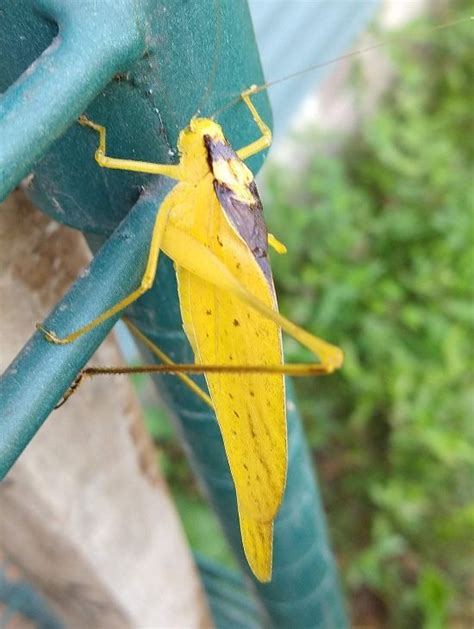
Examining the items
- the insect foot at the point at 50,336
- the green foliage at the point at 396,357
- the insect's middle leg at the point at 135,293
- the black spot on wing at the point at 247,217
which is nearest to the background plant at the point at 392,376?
the green foliage at the point at 396,357

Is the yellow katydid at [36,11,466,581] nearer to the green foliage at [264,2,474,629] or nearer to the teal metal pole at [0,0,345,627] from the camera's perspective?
the teal metal pole at [0,0,345,627]

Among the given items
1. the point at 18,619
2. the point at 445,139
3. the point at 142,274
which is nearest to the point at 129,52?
the point at 142,274

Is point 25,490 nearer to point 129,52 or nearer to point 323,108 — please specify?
point 129,52

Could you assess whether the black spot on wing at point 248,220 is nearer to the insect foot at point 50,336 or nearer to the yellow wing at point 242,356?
the yellow wing at point 242,356

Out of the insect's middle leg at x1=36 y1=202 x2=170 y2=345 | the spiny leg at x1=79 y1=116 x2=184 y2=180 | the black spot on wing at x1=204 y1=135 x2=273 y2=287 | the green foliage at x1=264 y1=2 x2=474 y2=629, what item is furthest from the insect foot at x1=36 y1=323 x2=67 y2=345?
the green foliage at x1=264 y1=2 x2=474 y2=629

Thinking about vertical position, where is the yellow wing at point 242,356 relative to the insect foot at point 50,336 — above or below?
above

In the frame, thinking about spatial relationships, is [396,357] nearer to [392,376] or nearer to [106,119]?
[392,376]

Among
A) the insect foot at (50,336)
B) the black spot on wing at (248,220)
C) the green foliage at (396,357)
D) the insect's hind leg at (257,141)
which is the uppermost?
the green foliage at (396,357)
